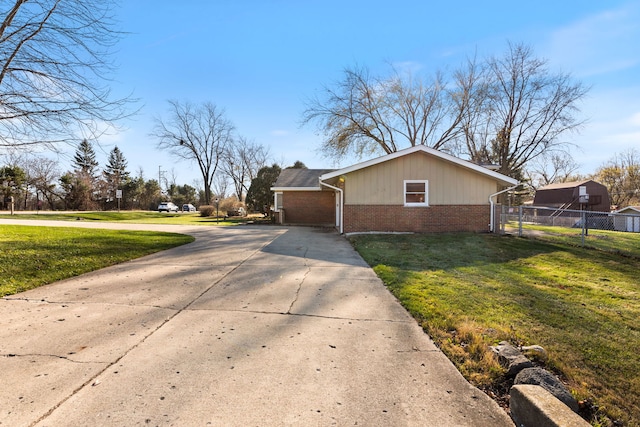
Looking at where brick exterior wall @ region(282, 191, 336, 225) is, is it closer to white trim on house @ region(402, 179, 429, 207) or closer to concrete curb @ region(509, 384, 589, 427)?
white trim on house @ region(402, 179, 429, 207)

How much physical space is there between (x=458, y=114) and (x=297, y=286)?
26.0m

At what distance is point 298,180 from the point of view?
68.5 feet

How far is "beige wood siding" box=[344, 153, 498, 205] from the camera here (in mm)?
12305

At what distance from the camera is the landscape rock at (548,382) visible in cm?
215

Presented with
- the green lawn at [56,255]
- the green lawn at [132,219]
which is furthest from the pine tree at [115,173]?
the green lawn at [56,255]

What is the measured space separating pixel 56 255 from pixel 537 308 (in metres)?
9.06

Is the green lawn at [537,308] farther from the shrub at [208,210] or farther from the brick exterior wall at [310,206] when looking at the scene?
the shrub at [208,210]

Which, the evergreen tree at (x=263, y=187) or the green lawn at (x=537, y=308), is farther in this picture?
the evergreen tree at (x=263, y=187)

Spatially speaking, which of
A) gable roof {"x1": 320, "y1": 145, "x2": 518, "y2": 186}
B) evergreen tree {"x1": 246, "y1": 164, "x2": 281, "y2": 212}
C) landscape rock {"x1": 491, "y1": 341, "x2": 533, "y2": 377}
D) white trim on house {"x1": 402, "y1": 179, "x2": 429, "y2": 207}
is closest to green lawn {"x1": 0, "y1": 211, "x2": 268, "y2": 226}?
evergreen tree {"x1": 246, "y1": 164, "x2": 281, "y2": 212}

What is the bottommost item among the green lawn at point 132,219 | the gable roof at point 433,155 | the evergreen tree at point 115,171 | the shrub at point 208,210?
the green lawn at point 132,219

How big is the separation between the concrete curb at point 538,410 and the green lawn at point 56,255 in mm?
6306

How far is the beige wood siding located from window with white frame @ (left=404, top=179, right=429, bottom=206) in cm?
16

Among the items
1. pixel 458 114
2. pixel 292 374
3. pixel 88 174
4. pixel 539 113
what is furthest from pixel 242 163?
pixel 292 374

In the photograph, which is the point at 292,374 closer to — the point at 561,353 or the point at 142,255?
the point at 561,353
